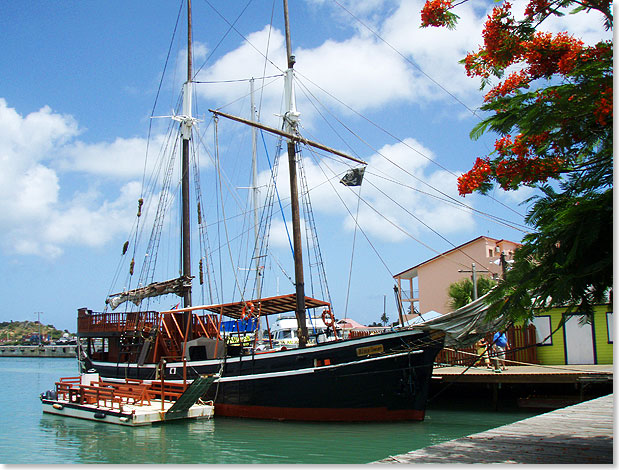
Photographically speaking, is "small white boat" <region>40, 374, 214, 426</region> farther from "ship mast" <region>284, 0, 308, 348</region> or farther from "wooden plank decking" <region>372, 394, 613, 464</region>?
"wooden plank decking" <region>372, 394, 613, 464</region>

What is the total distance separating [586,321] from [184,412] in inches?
554

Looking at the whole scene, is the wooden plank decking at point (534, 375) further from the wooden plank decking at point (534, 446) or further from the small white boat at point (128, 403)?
the small white boat at point (128, 403)

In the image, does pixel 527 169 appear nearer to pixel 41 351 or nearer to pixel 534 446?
pixel 534 446

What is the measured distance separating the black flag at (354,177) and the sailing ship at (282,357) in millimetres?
107

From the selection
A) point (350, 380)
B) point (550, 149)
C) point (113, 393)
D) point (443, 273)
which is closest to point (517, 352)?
point (350, 380)

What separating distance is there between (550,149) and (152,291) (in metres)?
22.8

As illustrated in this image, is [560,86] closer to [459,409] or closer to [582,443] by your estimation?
[582,443]

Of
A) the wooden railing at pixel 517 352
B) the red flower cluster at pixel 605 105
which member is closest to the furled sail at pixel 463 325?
the red flower cluster at pixel 605 105

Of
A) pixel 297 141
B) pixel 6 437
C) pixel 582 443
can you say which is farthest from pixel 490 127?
pixel 6 437

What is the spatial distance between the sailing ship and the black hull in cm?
3

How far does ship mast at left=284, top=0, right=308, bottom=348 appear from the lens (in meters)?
19.1

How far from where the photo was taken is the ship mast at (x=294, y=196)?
1909 cm

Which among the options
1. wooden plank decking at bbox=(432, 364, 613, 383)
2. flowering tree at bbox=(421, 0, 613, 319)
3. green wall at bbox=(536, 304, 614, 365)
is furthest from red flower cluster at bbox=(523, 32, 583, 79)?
green wall at bbox=(536, 304, 614, 365)

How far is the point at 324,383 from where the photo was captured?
16.6m
